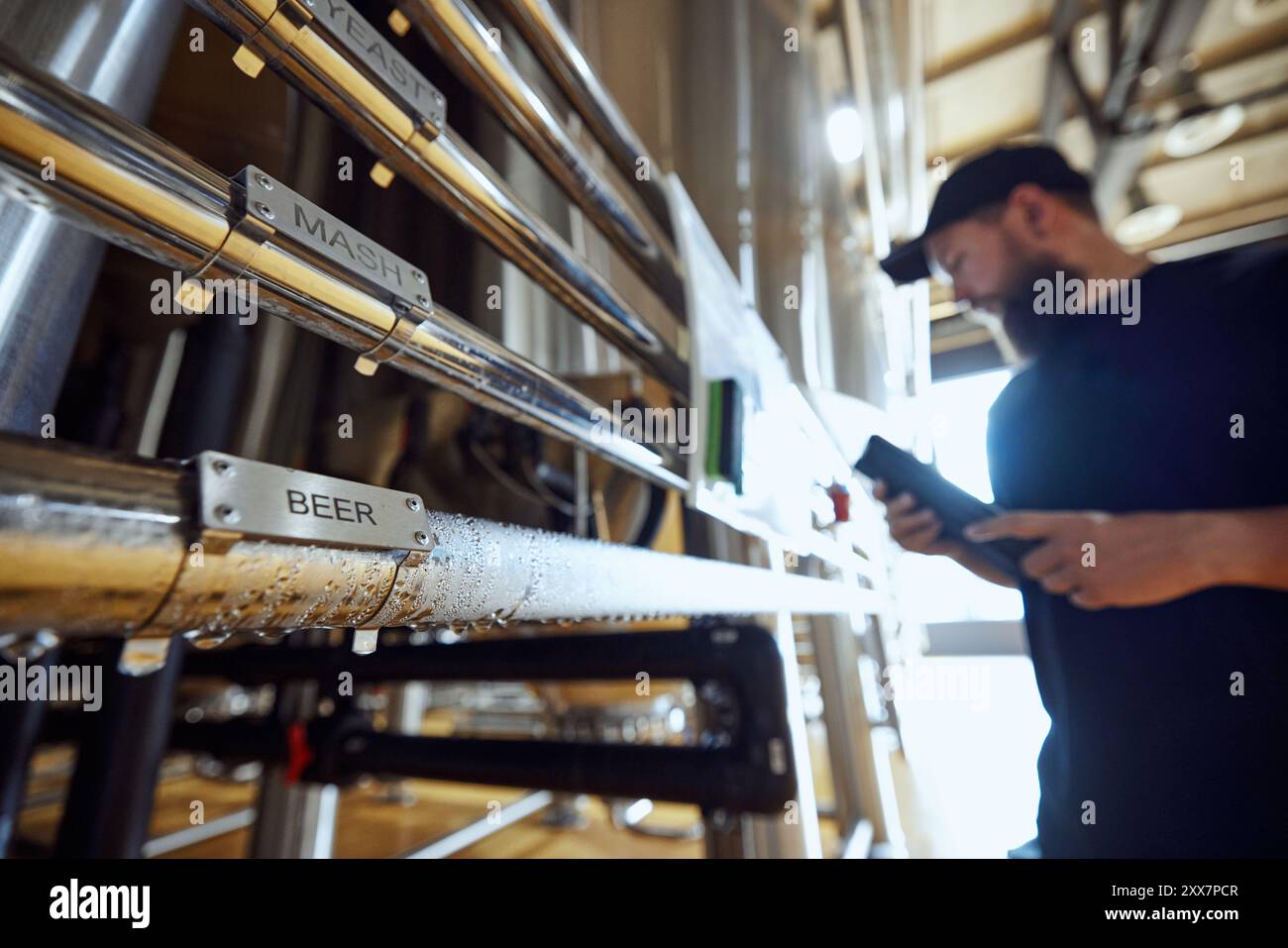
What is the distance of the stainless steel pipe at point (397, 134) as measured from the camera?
18 centimetres

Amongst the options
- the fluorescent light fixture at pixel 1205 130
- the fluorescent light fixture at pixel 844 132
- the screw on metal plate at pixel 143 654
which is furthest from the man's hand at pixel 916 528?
the fluorescent light fixture at pixel 1205 130

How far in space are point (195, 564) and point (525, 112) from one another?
0.28 m

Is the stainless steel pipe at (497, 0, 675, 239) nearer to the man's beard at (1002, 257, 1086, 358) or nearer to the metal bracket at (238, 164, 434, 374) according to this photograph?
the metal bracket at (238, 164, 434, 374)

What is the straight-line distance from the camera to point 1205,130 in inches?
56.6

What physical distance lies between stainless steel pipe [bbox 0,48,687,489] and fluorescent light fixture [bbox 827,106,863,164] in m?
1.21

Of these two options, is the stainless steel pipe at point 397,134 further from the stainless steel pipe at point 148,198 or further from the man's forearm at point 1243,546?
the man's forearm at point 1243,546

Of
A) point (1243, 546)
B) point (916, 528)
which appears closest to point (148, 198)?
point (916, 528)

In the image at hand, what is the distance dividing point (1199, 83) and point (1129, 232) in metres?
0.37

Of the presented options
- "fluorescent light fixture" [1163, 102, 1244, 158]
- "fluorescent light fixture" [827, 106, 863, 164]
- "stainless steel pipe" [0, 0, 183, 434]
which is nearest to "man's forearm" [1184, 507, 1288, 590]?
"stainless steel pipe" [0, 0, 183, 434]

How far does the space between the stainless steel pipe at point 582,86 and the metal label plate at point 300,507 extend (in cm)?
28

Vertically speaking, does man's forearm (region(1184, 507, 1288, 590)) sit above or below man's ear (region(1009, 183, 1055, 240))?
below

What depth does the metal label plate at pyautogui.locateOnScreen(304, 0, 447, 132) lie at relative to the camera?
7.4 inches

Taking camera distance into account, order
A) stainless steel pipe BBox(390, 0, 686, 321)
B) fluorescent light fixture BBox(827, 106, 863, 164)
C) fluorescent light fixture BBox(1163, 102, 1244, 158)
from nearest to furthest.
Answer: stainless steel pipe BBox(390, 0, 686, 321) < fluorescent light fixture BBox(827, 106, 863, 164) < fluorescent light fixture BBox(1163, 102, 1244, 158)
